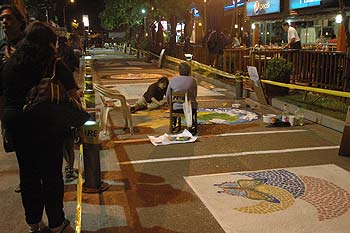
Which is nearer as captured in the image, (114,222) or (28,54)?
(28,54)

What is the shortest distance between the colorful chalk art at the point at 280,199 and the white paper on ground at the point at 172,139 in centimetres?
178

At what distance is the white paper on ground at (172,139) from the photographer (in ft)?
23.3

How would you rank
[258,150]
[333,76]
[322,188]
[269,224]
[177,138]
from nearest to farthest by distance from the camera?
[269,224]
[322,188]
[258,150]
[177,138]
[333,76]

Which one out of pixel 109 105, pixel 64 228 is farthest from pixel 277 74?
pixel 64 228

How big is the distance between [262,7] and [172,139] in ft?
56.6

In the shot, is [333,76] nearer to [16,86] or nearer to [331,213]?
[331,213]

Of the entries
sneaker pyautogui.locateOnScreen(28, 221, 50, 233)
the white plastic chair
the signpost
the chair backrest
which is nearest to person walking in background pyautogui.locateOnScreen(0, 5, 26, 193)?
sneaker pyautogui.locateOnScreen(28, 221, 50, 233)

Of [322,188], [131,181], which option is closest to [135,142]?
[131,181]

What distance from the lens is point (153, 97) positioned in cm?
999

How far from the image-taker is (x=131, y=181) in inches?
209

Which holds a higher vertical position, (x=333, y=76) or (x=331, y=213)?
(x=333, y=76)

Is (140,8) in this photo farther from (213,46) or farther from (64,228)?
(64,228)

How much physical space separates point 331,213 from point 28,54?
3.43 m

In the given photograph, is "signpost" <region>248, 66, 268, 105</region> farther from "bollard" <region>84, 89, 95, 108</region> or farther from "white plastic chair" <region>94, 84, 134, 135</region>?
"bollard" <region>84, 89, 95, 108</region>
